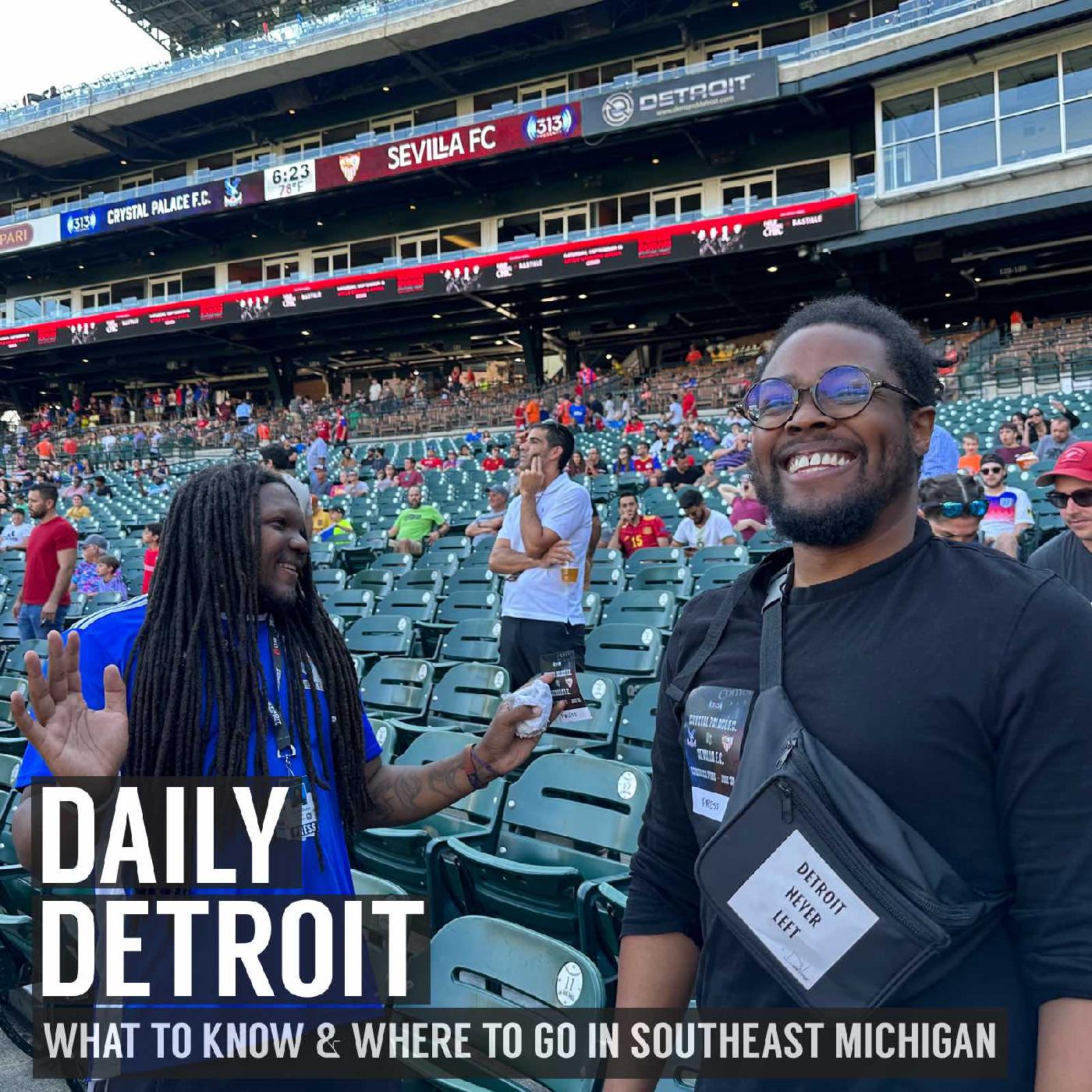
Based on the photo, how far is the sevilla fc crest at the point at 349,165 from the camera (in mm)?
29812

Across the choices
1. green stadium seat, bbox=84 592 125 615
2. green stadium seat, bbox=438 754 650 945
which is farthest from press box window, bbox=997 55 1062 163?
green stadium seat, bbox=438 754 650 945

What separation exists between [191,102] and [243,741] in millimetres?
38152

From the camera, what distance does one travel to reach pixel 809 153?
2675 cm

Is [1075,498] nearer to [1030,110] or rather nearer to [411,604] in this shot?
[411,604]

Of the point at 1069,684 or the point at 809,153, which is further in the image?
the point at 809,153

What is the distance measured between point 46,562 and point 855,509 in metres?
7.67

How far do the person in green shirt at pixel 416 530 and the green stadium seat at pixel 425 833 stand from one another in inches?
253

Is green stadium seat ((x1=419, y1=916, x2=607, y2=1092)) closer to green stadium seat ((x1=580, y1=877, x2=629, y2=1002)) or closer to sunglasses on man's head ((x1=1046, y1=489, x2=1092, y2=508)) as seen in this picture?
green stadium seat ((x1=580, y1=877, x2=629, y2=1002))

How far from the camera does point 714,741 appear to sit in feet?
4.30

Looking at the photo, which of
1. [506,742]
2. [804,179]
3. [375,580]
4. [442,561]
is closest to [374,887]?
[506,742]

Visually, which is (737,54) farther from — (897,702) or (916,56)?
→ (897,702)

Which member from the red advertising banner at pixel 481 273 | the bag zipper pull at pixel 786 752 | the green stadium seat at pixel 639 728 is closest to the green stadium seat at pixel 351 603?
the green stadium seat at pixel 639 728

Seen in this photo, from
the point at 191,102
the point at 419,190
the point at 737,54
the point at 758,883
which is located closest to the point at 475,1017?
the point at 758,883

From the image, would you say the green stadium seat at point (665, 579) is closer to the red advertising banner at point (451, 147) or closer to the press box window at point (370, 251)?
the red advertising banner at point (451, 147)
